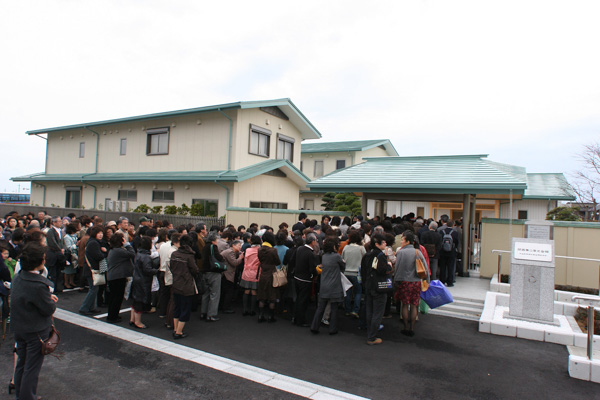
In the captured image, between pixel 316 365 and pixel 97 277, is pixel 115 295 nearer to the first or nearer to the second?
pixel 97 277

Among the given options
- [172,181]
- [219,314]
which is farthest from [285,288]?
[172,181]

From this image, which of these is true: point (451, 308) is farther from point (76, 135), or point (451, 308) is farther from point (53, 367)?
point (76, 135)

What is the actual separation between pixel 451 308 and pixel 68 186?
2309 cm

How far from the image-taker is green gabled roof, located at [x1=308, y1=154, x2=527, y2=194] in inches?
Result: 409

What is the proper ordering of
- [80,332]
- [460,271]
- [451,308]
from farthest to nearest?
[460,271] < [451,308] < [80,332]

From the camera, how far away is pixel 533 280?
731 cm

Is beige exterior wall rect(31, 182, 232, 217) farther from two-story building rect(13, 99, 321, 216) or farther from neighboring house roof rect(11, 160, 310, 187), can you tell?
neighboring house roof rect(11, 160, 310, 187)

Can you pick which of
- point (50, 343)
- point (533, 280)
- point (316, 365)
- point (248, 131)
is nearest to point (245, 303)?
point (316, 365)

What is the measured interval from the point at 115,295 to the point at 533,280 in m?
8.28

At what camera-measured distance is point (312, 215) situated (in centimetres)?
1377

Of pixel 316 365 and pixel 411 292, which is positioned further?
pixel 411 292

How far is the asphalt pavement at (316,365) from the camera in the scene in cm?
461

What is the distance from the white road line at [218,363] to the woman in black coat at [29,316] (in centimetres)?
202

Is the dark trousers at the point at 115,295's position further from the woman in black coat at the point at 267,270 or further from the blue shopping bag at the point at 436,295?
the blue shopping bag at the point at 436,295
